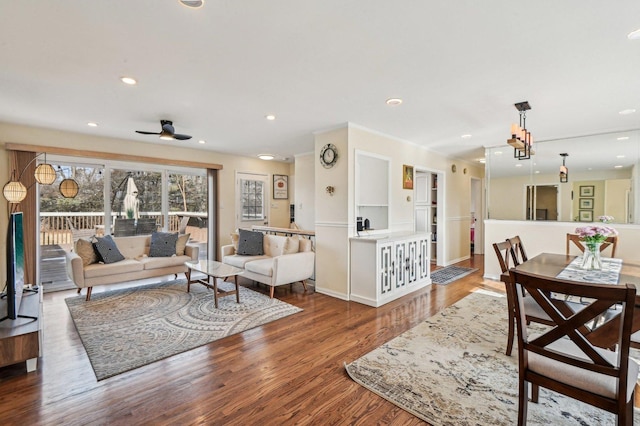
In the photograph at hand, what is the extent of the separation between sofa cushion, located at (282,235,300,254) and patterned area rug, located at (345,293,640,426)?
2.15 m

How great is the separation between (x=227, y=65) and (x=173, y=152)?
3.91 m

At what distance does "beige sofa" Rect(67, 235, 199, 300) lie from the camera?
412cm

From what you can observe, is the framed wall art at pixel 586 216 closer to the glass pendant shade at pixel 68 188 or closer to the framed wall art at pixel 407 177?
the framed wall art at pixel 407 177

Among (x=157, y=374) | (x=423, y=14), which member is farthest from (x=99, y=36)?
(x=157, y=374)

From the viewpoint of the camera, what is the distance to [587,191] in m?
4.56

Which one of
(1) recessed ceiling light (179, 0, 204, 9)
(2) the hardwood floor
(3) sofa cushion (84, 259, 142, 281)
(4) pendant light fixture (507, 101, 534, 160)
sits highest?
(1) recessed ceiling light (179, 0, 204, 9)

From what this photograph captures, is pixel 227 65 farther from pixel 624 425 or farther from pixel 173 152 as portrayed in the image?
pixel 173 152

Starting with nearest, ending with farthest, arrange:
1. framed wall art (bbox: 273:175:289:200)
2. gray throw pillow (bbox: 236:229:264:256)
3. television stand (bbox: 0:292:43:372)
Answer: television stand (bbox: 0:292:43:372) → gray throw pillow (bbox: 236:229:264:256) → framed wall art (bbox: 273:175:289:200)

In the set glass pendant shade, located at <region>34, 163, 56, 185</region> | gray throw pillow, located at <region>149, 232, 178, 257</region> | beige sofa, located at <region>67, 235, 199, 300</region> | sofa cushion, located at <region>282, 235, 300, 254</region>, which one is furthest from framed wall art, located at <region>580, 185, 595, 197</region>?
glass pendant shade, located at <region>34, 163, 56, 185</region>

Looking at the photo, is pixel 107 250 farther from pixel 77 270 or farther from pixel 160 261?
pixel 160 261

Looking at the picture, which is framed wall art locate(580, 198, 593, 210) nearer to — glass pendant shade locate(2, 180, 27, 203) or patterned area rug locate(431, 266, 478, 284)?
patterned area rug locate(431, 266, 478, 284)

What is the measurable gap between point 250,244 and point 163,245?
1.45 meters

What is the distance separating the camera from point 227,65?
8.06 ft

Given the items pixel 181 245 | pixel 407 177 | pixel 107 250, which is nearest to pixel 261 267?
pixel 181 245
